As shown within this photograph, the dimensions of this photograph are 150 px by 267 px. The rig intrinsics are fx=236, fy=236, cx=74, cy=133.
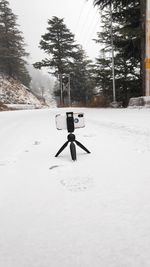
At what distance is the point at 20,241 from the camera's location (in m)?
1.41

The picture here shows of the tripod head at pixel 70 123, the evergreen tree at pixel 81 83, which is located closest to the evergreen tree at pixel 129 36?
the tripod head at pixel 70 123

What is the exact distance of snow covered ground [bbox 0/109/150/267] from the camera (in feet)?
4.12

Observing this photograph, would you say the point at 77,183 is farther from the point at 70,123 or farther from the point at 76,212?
the point at 70,123

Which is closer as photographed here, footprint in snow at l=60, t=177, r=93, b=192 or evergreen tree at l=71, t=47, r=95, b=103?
footprint in snow at l=60, t=177, r=93, b=192

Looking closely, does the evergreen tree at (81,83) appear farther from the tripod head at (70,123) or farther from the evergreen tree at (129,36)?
the tripod head at (70,123)

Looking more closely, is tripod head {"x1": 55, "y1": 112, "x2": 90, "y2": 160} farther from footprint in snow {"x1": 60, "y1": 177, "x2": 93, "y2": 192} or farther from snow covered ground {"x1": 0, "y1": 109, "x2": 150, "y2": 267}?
footprint in snow {"x1": 60, "y1": 177, "x2": 93, "y2": 192}

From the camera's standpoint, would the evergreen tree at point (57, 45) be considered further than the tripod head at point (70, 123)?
Yes

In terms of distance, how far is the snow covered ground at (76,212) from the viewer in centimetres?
126

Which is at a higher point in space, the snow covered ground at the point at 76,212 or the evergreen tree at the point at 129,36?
the evergreen tree at the point at 129,36

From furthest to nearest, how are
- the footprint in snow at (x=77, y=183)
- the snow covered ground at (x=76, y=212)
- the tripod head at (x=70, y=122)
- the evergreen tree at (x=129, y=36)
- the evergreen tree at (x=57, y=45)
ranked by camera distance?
the evergreen tree at (x=57, y=45) < the evergreen tree at (x=129, y=36) < the tripod head at (x=70, y=122) < the footprint in snow at (x=77, y=183) < the snow covered ground at (x=76, y=212)

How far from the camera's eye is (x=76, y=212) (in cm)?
170

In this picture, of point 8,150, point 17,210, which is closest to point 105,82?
point 8,150

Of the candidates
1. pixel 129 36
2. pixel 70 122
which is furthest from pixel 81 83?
pixel 70 122

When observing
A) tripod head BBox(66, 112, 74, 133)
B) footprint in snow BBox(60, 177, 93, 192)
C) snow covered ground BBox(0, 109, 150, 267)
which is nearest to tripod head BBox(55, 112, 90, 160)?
tripod head BBox(66, 112, 74, 133)
